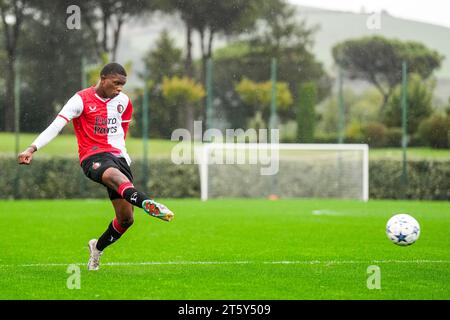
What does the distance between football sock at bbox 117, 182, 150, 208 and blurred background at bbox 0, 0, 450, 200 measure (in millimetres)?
15507

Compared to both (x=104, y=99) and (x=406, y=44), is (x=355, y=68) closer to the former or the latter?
(x=406, y=44)

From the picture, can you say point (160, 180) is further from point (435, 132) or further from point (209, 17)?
point (435, 132)

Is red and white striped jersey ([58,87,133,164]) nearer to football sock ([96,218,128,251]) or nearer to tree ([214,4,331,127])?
football sock ([96,218,128,251])

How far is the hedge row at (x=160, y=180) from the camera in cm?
2475

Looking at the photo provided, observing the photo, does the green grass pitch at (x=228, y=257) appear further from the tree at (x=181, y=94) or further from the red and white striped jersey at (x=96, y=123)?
the tree at (x=181, y=94)

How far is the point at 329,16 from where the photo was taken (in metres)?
37.8

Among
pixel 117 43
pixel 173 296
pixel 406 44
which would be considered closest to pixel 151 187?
pixel 117 43

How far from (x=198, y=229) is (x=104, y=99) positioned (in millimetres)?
5990

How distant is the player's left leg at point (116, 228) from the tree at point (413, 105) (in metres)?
20.1

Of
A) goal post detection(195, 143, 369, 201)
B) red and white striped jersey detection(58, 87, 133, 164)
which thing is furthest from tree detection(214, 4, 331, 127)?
red and white striped jersey detection(58, 87, 133, 164)

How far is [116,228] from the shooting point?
913 cm

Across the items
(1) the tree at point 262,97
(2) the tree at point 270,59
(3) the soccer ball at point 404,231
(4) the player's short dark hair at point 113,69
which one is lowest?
(3) the soccer ball at point 404,231

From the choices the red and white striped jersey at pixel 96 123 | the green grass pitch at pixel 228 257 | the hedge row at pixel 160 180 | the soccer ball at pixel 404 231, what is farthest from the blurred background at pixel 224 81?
the red and white striped jersey at pixel 96 123

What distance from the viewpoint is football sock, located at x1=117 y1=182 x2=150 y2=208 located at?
816 centimetres
